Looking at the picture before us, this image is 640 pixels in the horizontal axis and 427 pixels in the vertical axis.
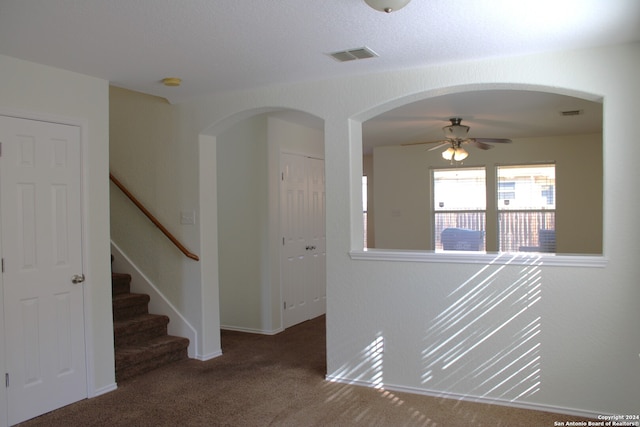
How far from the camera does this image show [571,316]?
131 inches

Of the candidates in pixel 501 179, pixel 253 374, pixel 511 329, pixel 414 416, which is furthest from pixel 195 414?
pixel 501 179

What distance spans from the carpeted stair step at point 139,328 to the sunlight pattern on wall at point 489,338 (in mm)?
2379

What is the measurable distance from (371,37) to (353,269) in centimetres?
173

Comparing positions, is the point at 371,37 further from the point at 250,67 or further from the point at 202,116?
the point at 202,116

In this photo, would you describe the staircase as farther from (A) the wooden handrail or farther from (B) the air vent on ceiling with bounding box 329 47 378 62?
(B) the air vent on ceiling with bounding box 329 47 378 62

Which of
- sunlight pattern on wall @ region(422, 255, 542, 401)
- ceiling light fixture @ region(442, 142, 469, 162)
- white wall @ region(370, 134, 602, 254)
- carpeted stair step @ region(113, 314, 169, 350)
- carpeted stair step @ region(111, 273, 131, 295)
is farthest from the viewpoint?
white wall @ region(370, 134, 602, 254)

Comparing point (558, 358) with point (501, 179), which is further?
point (501, 179)

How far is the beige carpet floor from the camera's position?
3.31m

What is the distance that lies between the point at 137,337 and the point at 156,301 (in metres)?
0.43

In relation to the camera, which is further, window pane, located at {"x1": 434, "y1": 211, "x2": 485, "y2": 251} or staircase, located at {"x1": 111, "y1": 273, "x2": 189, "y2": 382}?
window pane, located at {"x1": 434, "y1": 211, "x2": 485, "y2": 251}

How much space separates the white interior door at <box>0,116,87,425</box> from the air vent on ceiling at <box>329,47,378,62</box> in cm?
193

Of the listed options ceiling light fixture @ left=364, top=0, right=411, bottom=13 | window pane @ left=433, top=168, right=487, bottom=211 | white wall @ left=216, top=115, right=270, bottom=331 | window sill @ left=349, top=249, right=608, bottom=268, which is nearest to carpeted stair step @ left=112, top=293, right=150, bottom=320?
white wall @ left=216, top=115, right=270, bottom=331

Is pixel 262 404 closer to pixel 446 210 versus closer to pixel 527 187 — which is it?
pixel 446 210

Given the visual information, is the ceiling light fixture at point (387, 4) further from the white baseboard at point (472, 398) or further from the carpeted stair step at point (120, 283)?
the carpeted stair step at point (120, 283)
